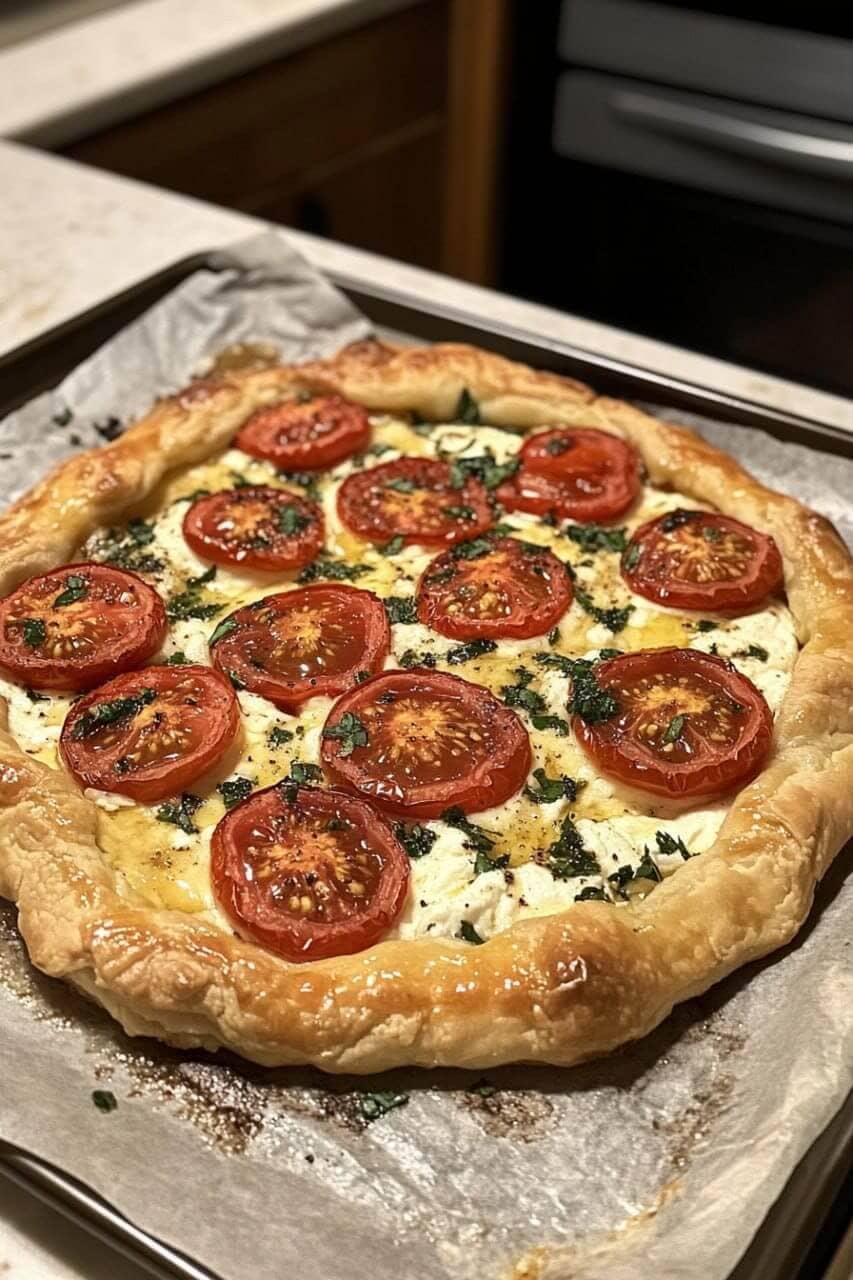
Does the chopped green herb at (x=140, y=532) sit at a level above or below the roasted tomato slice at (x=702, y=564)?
below

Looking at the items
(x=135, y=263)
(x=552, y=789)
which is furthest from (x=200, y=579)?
(x=135, y=263)

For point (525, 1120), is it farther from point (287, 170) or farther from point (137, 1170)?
point (287, 170)

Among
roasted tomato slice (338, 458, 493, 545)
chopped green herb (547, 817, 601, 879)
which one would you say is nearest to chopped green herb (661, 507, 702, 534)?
roasted tomato slice (338, 458, 493, 545)

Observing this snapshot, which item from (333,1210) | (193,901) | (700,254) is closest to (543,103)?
(700,254)

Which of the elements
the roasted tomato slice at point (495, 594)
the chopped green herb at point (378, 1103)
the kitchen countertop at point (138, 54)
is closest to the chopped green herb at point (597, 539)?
the roasted tomato slice at point (495, 594)

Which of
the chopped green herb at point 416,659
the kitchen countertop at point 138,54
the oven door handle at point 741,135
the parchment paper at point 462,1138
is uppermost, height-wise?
the kitchen countertop at point 138,54

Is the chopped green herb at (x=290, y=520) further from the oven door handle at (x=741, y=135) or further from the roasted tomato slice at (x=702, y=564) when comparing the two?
the oven door handle at (x=741, y=135)
